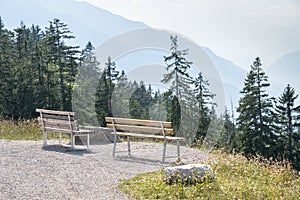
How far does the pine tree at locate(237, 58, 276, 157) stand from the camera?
3716cm

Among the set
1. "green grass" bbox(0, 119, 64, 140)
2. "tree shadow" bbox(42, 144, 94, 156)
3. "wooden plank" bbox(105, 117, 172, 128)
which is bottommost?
"tree shadow" bbox(42, 144, 94, 156)

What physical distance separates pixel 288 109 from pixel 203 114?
42.0 feet

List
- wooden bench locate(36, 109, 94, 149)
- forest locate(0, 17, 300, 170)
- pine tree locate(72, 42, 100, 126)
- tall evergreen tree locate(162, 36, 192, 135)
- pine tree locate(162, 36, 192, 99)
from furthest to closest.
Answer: pine tree locate(72, 42, 100, 126), pine tree locate(162, 36, 192, 99), tall evergreen tree locate(162, 36, 192, 135), forest locate(0, 17, 300, 170), wooden bench locate(36, 109, 94, 149)

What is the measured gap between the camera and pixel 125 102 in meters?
20.9

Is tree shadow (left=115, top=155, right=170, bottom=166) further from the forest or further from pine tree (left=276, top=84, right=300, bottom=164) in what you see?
pine tree (left=276, top=84, right=300, bottom=164)

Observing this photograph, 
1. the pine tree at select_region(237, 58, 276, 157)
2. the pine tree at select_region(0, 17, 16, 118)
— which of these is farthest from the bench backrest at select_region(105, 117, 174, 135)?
the pine tree at select_region(237, 58, 276, 157)

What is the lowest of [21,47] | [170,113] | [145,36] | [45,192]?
[45,192]

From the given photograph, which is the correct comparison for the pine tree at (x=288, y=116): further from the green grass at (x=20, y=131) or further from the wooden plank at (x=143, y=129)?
the wooden plank at (x=143, y=129)

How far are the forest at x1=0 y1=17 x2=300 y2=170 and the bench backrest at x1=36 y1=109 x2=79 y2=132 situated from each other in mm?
11123

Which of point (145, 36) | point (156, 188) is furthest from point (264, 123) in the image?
point (156, 188)

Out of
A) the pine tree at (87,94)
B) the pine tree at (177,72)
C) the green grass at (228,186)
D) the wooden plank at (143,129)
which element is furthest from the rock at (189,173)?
the pine tree at (87,94)

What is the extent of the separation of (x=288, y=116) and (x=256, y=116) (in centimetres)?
463

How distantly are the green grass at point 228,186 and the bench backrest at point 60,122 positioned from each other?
2.99m

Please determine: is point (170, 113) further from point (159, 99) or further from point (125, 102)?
point (125, 102)
